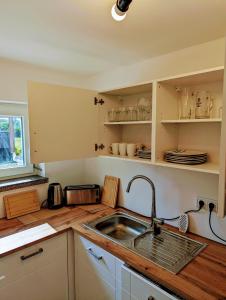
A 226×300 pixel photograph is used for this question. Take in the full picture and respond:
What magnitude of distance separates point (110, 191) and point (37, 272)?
0.88 metres

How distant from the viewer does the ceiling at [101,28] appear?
96cm

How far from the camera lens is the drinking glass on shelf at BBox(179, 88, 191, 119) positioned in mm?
1372

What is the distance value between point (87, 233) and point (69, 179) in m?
0.87

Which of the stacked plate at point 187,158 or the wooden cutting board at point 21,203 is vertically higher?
the stacked plate at point 187,158

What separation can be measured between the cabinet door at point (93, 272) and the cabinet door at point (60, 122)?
0.66 m

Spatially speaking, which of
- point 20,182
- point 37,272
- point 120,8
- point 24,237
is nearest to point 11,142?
point 20,182

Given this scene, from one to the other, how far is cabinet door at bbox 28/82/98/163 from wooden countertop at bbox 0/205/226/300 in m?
0.53

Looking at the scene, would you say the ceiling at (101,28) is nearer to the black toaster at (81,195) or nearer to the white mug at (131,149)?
the white mug at (131,149)

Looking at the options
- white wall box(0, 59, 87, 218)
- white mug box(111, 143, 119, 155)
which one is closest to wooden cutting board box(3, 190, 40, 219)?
white wall box(0, 59, 87, 218)

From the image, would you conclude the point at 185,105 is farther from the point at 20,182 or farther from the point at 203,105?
the point at 20,182

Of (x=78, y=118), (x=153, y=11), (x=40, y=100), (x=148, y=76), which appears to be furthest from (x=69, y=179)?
(x=153, y=11)

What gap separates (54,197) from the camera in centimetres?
193

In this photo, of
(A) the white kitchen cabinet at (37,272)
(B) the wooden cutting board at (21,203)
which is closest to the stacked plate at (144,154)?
(A) the white kitchen cabinet at (37,272)

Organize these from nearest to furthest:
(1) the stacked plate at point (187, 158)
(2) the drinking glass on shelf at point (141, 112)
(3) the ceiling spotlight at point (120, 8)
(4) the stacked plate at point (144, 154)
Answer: (3) the ceiling spotlight at point (120, 8) < (1) the stacked plate at point (187, 158) < (4) the stacked plate at point (144, 154) < (2) the drinking glass on shelf at point (141, 112)
